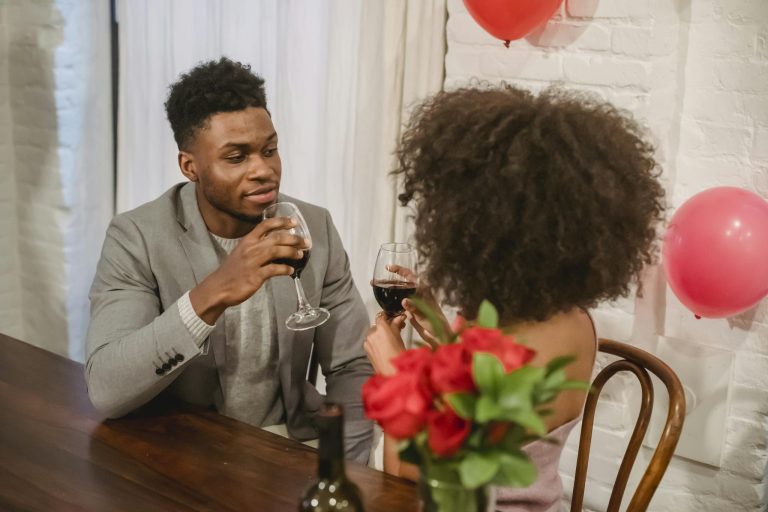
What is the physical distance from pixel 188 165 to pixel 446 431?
131 cm

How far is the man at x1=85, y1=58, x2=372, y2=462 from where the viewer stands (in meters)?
1.79

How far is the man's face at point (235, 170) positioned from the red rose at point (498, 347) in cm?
113

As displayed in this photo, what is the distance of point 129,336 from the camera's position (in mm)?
1608

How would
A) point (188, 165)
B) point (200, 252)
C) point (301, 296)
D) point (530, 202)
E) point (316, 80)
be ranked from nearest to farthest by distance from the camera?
point (530, 202) < point (301, 296) < point (200, 252) < point (188, 165) < point (316, 80)

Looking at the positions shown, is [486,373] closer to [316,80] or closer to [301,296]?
[301,296]

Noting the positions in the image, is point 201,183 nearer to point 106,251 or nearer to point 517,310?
point 106,251

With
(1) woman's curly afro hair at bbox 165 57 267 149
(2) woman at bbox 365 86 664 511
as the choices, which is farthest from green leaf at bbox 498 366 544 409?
(1) woman's curly afro hair at bbox 165 57 267 149

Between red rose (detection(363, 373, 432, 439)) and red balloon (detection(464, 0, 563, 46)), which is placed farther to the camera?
red balloon (detection(464, 0, 563, 46))

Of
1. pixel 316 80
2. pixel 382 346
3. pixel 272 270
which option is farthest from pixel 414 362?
pixel 316 80

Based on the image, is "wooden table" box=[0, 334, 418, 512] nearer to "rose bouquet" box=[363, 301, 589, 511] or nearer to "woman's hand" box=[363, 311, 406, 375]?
"woman's hand" box=[363, 311, 406, 375]

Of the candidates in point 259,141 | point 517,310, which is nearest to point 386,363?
point 517,310

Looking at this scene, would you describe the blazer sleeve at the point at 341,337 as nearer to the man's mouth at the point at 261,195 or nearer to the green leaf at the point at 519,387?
the man's mouth at the point at 261,195

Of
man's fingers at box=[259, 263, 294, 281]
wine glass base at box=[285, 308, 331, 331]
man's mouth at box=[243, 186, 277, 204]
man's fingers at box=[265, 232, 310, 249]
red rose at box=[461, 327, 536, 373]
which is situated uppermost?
red rose at box=[461, 327, 536, 373]

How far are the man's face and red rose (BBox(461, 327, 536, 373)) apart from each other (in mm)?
1129
